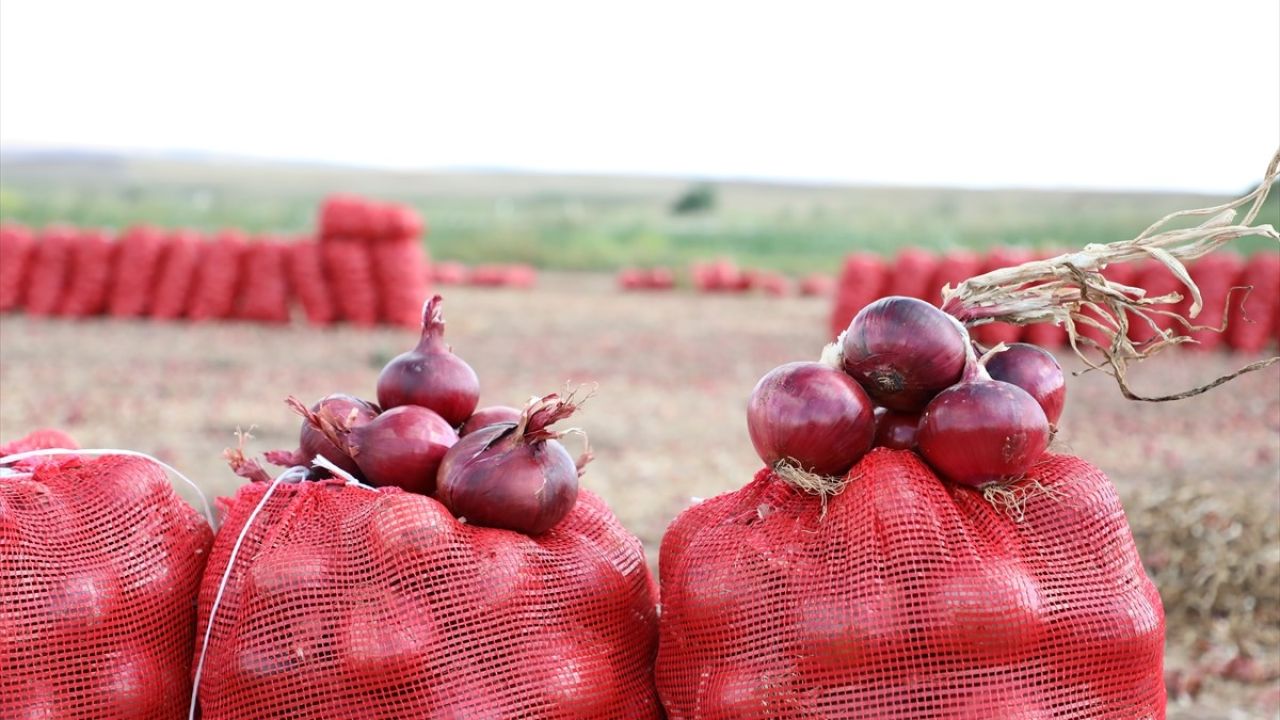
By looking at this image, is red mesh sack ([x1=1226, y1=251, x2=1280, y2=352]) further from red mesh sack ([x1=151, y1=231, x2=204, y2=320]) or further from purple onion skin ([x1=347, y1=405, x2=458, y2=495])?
purple onion skin ([x1=347, y1=405, x2=458, y2=495])

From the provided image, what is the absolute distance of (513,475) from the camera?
213cm

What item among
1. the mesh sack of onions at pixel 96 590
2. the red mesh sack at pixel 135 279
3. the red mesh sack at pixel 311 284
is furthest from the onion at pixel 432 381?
the red mesh sack at pixel 135 279

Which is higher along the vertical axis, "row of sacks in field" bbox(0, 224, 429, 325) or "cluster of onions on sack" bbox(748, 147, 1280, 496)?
"cluster of onions on sack" bbox(748, 147, 1280, 496)

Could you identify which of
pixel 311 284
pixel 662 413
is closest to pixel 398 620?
pixel 662 413

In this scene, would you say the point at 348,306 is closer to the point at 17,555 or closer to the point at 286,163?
the point at 17,555

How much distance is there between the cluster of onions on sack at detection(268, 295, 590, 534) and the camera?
214 cm

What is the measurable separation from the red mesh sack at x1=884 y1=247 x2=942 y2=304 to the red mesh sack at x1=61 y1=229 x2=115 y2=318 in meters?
10.8

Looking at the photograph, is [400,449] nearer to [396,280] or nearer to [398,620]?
[398,620]

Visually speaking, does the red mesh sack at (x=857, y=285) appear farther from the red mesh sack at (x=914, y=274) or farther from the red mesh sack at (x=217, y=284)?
the red mesh sack at (x=217, y=284)

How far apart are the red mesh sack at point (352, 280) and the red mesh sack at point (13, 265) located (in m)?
4.70

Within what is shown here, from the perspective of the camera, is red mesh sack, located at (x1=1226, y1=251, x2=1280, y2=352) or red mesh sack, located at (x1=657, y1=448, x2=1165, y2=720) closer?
red mesh sack, located at (x1=657, y1=448, x2=1165, y2=720)

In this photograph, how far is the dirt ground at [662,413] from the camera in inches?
191

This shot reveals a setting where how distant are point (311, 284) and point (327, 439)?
13412 millimetres

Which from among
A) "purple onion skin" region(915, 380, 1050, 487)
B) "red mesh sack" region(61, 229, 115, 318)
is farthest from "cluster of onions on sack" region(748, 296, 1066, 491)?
"red mesh sack" region(61, 229, 115, 318)
